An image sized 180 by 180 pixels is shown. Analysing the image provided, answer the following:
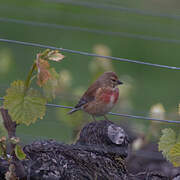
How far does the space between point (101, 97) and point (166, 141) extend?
1.32 m

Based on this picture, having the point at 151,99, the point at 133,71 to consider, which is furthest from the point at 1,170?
the point at 133,71

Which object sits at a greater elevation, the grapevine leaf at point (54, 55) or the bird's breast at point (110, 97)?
the bird's breast at point (110, 97)

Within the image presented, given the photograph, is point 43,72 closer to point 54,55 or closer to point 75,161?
point 54,55

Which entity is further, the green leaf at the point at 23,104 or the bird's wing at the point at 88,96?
the bird's wing at the point at 88,96

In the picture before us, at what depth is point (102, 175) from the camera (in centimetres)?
336

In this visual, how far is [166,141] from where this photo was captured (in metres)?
3.53

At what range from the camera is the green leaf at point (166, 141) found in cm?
352

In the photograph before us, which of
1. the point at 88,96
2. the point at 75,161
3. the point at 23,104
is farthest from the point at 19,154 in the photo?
the point at 88,96

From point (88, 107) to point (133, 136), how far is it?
4.15ft

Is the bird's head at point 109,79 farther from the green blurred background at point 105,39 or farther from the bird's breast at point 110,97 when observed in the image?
the green blurred background at point 105,39

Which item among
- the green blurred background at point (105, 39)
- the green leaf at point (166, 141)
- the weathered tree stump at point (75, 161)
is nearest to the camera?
the weathered tree stump at point (75, 161)

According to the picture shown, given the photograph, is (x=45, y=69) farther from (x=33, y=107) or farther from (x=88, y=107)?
(x=88, y=107)

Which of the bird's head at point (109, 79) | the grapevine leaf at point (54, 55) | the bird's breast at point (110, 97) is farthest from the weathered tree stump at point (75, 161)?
the bird's head at point (109, 79)

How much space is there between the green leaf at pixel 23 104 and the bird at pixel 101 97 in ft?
5.20
